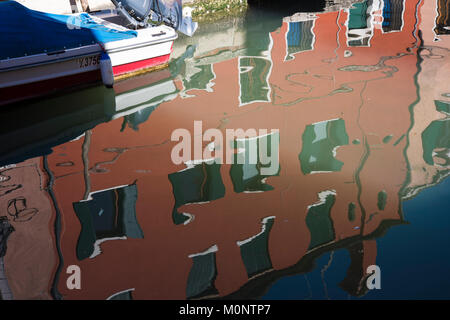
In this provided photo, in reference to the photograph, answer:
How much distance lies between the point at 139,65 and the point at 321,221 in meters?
6.88

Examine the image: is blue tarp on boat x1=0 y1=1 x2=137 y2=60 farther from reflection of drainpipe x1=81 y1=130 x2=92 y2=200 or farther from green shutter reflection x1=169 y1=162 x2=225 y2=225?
green shutter reflection x1=169 y1=162 x2=225 y2=225

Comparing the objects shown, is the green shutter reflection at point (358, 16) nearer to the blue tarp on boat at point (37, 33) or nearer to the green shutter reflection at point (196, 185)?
the blue tarp on boat at point (37, 33)

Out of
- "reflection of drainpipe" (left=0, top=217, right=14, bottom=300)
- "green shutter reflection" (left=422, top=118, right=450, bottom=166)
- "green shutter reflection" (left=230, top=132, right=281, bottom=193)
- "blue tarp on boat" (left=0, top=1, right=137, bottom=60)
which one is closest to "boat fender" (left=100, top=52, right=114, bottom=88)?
"blue tarp on boat" (left=0, top=1, right=137, bottom=60)

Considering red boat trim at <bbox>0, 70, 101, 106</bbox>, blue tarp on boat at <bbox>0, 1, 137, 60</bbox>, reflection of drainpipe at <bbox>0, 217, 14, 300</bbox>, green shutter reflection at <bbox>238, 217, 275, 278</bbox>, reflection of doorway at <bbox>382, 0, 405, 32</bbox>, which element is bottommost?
green shutter reflection at <bbox>238, 217, 275, 278</bbox>

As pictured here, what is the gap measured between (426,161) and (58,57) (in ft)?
23.5

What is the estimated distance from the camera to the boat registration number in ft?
32.0

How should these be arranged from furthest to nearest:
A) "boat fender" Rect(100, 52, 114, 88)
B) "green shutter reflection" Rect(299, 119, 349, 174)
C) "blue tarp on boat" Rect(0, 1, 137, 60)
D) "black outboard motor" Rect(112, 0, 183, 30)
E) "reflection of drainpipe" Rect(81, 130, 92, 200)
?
"black outboard motor" Rect(112, 0, 183, 30) < "boat fender" Rect(100, 52, 114, 88) < "blue tarp on boat" Rect(0, 1, 137, 60) < "green shutter reflection" Rect(299, 119, 349, 174) < "reflection of drainpipe" Rect(81, 130, 92, 200)

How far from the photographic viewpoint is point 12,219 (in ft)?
18.2

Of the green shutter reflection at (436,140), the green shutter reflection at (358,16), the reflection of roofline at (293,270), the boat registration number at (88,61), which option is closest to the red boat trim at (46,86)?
the boat registration number at (88,61)

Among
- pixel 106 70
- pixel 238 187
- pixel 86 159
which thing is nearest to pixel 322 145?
pixel 238 187

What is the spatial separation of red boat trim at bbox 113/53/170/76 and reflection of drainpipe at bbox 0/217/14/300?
5.55 m

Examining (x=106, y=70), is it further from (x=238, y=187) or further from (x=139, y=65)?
(x=238, y=187)

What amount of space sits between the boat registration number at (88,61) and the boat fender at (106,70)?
16 cm
